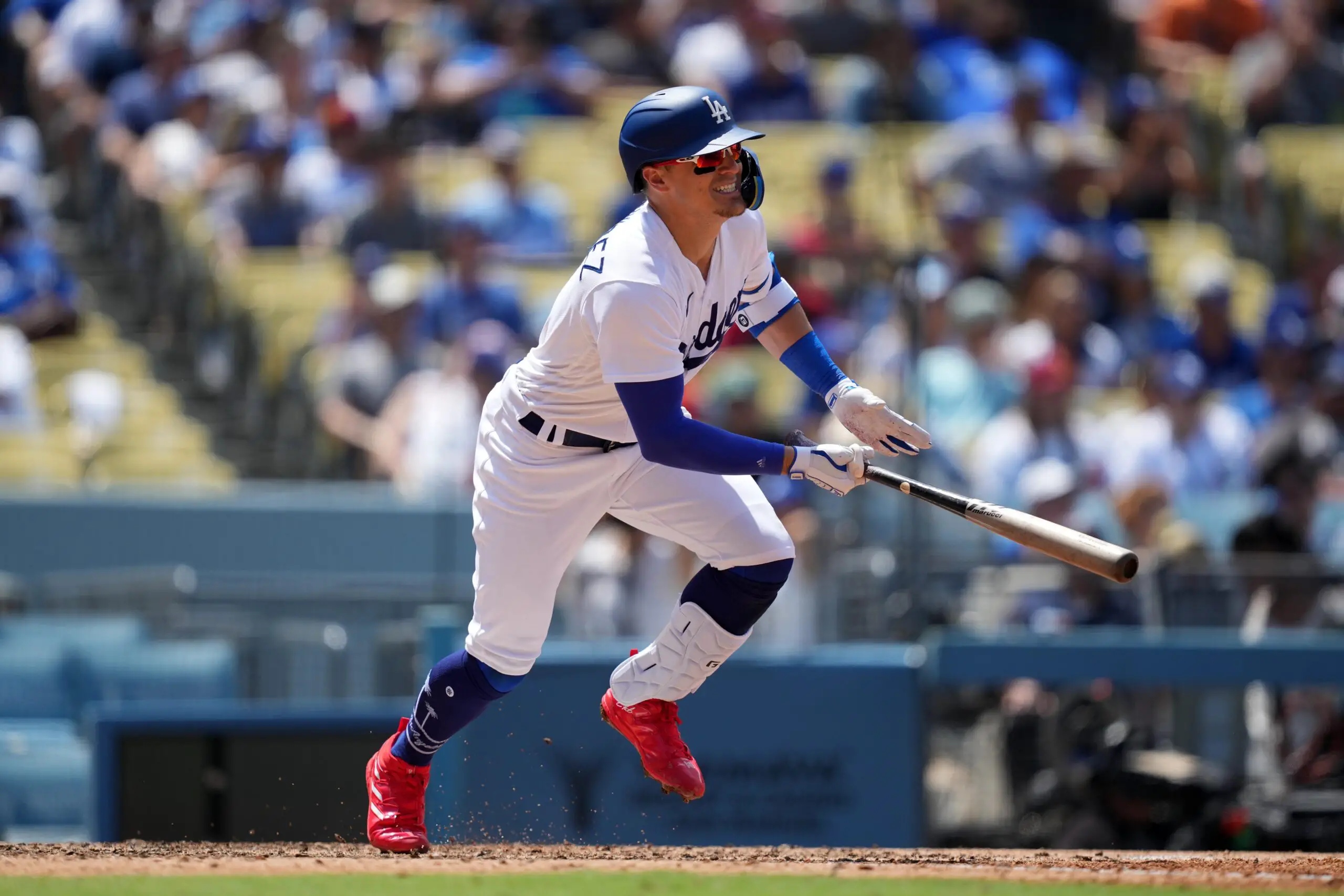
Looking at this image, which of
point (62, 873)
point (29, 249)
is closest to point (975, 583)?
point (62, 873)

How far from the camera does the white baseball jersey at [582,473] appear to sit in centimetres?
447

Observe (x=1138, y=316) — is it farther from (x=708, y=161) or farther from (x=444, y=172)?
(x=708, y=161)

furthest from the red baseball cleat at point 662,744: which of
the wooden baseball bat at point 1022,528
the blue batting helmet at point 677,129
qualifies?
the blue batting helmet at point 677,129

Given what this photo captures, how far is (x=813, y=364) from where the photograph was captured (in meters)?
4.85

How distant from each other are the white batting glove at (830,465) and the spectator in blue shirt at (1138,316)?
17.9 feet

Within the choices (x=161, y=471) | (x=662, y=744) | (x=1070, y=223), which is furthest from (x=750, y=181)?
(x=1070, y=223)

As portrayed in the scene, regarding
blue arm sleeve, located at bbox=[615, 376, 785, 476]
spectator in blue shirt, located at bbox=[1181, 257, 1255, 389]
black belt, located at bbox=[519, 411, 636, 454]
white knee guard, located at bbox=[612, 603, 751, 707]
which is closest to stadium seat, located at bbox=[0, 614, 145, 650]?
white knee guard, located at bbox=[612, 603, 751, 707]

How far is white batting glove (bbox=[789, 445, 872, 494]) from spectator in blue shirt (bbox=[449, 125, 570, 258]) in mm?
5525

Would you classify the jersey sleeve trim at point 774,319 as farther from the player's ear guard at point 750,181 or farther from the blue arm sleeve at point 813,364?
the player's ear guard at point 750,181

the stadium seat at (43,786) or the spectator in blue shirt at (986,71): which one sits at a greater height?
the spectator in blue shirt at (986,71)

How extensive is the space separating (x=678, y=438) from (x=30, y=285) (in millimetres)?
6724

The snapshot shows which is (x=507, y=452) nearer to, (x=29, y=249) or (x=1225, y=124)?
(x=29, y=249)

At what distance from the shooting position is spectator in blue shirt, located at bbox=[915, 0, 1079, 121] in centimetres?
1121

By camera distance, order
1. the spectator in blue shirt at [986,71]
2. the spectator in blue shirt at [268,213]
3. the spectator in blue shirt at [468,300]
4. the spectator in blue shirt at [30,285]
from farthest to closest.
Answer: the spectator in blue shirt at [986,71]
the spectator in blue shirt at [268,213]
the spectator in blue shirt at [30,285]
the spectator in blue shirt at [468,300]
